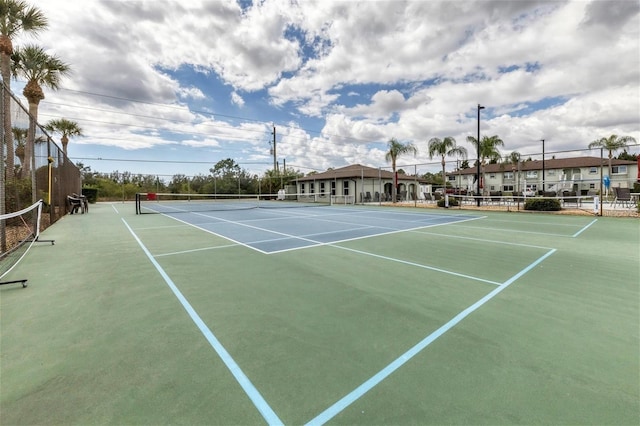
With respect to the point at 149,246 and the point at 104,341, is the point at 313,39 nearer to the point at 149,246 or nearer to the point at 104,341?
the point at 149,246

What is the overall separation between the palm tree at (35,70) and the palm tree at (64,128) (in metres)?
11.8

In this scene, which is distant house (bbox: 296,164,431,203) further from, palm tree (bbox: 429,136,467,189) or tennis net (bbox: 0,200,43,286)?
tennis net (bbox: 0,200,43,286)

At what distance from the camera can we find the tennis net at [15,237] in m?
5.38

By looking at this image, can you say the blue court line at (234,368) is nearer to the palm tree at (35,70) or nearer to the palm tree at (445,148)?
the palm tree at (35,70)

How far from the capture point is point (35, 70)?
53.1ft

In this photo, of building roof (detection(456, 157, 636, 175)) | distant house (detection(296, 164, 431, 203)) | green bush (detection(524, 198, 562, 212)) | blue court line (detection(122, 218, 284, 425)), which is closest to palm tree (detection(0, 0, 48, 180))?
blue court line (detection(122, 218, 284, 425))

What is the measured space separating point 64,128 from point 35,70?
12.5 m

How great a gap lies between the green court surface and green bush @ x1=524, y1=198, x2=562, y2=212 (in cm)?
1416

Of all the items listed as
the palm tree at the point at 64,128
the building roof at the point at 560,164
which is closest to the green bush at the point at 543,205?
the building roof at the point at 560,164

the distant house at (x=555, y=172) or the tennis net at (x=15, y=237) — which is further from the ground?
the distant house at (x=555, y=172)

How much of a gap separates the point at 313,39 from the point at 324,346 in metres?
21.7

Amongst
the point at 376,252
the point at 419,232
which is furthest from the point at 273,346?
the point at 419,232

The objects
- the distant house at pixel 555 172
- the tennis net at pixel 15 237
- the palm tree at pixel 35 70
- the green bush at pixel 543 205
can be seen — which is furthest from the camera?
the distant house at pixel 555 172

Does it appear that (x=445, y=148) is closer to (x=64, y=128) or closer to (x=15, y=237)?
(x=15, y=237)
